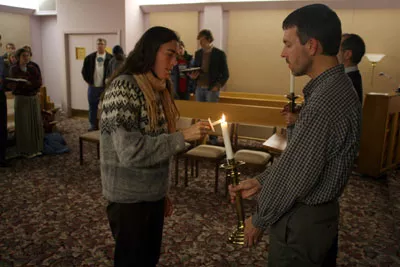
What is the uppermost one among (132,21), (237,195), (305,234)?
(132,21)

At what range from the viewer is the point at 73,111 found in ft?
29.3

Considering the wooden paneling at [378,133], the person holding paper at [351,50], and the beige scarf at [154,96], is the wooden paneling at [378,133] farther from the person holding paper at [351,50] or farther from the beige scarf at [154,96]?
the beige scarf at [154,96]

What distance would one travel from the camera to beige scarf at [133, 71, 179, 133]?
1.48 m

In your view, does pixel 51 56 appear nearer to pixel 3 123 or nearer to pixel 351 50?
pixel 3 123

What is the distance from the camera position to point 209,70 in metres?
5.96

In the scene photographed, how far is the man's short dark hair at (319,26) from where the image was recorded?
108 cm

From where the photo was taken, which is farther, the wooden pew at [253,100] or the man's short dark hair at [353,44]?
the wooden pew at [253,100]

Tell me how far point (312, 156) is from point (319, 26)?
14.9 inches

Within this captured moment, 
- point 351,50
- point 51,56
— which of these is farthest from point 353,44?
point 51,56

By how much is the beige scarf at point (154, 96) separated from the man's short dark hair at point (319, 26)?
2.09 feet

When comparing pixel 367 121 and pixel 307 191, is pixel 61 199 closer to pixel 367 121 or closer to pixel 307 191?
pixel 307 191

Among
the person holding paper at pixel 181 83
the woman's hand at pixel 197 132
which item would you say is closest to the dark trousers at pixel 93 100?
the person holding paper at pixel 181 83

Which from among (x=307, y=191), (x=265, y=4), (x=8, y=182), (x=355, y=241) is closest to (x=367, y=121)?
(x=355, y=241)

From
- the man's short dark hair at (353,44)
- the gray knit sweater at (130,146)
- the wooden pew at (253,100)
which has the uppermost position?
the man's short dark hair at (353,44)
